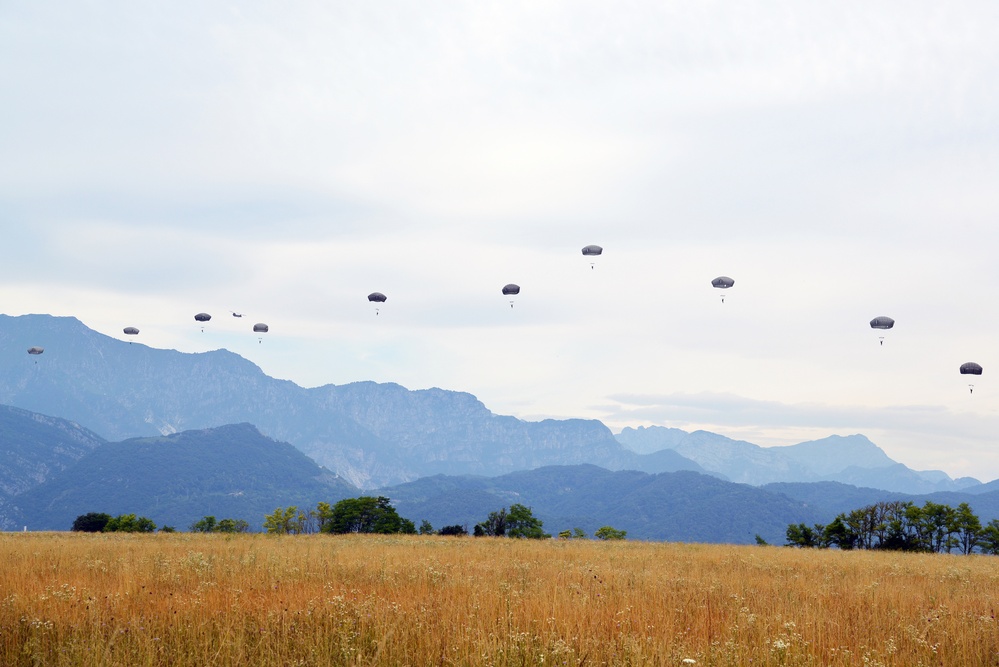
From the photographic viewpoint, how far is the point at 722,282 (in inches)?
2844

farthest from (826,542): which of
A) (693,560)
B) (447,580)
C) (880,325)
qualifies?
(447,580)

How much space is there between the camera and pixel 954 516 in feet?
241

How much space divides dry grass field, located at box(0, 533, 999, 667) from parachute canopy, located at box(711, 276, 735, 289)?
5530 centimetres

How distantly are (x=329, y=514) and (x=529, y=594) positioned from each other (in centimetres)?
10150

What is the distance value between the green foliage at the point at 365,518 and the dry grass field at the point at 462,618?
267 ft

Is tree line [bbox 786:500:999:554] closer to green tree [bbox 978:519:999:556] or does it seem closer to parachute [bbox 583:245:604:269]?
green tree [bbox 978:519:999:556]

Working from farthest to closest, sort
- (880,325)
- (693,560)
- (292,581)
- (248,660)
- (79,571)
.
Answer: (880,325), (693,560), (79,571), (292,581), (248,660)

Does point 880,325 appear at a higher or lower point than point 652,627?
higher

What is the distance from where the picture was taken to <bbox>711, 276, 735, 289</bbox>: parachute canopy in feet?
234

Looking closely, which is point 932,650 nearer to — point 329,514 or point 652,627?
point 652,627

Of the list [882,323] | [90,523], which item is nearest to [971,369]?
[882,323]

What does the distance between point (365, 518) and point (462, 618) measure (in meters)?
95.7

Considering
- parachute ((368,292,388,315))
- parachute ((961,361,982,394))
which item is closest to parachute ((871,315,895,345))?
parachute ((961,361,982,394))

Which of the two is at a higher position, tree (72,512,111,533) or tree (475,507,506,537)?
tree (475,507,506,537)
